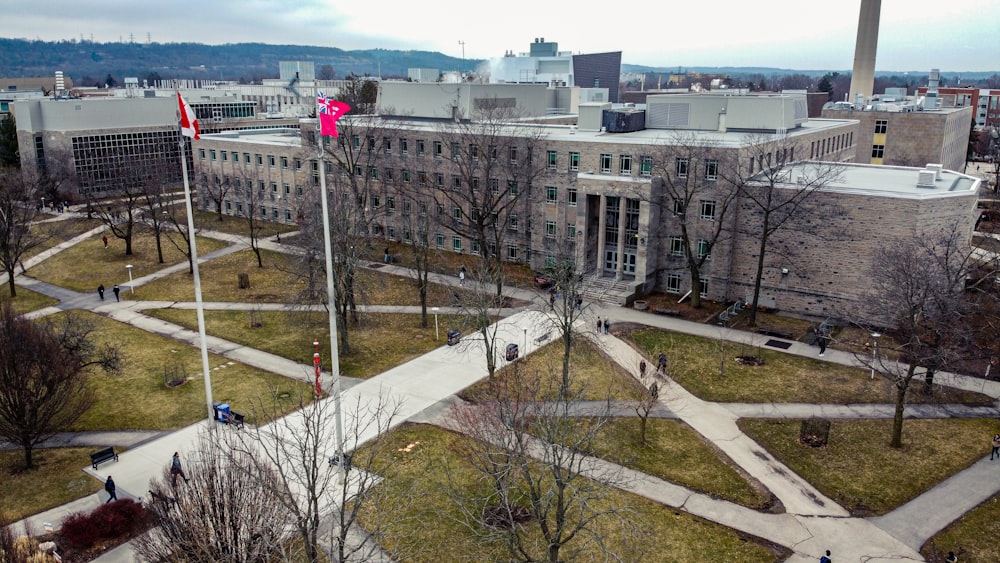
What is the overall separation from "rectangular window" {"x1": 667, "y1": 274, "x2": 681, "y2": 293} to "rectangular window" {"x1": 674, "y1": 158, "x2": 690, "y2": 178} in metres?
7.17

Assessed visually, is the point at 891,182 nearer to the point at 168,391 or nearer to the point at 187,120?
the point at 187,120

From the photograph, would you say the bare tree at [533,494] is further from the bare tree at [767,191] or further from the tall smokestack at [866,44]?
the tall smokestack at [866,44]

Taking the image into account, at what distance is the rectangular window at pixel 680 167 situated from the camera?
48.2m

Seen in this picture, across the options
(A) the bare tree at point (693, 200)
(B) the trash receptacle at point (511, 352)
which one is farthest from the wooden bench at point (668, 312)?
(B) the trash receptacle at point (511, 352)

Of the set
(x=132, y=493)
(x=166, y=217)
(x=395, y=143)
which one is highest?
(x=395, y=143)

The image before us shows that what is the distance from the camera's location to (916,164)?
253 feet

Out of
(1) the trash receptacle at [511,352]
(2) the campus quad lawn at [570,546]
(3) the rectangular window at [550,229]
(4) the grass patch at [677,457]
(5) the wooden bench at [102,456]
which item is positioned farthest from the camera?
(3) the rectangular window at [550,229]

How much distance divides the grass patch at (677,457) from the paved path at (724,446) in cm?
55

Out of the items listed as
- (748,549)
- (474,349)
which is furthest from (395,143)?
(748,549)

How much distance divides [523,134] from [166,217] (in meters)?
33.6

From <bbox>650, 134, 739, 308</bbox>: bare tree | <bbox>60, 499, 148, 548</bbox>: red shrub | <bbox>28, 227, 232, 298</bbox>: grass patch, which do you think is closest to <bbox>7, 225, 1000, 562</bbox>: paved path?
<bbox>60, 499, 148, 548</bbox>: red shrub

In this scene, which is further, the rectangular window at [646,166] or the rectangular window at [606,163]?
the rectangular window at [606,163]

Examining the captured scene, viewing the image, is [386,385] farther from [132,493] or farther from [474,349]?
[132,493]

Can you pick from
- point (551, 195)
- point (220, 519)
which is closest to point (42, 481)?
point (220, 519)
